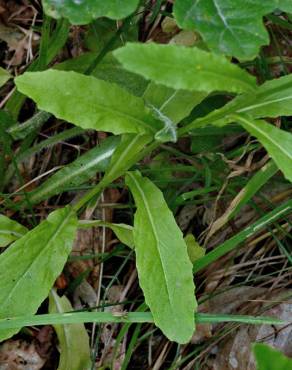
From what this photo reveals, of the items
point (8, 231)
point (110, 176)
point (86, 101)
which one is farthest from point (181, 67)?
point (8, 231)

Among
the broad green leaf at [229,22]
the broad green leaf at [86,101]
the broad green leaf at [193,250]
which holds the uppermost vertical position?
the broad green leaf at [229,22]

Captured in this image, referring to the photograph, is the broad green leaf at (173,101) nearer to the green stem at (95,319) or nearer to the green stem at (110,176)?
the green stem at (110,176)

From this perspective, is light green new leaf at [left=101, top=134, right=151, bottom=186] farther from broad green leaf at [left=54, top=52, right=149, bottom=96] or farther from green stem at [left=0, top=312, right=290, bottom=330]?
green stem at [left=0, top=312, right=290, bottom=330]

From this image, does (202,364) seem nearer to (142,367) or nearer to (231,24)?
(142,367)

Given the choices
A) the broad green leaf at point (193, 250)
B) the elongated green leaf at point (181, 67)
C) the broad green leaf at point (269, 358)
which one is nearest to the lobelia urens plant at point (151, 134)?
the elongated green leaf at point (181, 67)

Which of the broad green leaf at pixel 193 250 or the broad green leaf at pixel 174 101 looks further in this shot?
the broad green leaf at pixel 193 250

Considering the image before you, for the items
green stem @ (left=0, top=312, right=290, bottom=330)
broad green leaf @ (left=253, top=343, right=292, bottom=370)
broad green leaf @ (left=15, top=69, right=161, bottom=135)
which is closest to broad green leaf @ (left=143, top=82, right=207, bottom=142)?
broad green leaf @ (left=15, top=69, right=161, bottom=135)
